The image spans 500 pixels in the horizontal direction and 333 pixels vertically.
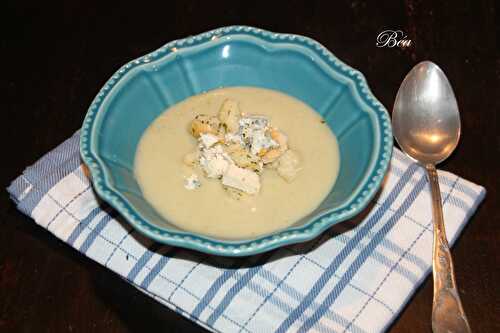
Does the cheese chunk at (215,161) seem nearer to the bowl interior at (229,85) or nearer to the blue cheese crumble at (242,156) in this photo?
the blue cheese crumble at (242,156)

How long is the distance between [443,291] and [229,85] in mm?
966

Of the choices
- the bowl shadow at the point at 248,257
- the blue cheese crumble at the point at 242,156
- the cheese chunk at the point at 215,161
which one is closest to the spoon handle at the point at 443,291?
the bowl shadow at the point at 248,257

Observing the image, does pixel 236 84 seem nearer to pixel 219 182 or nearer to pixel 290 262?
pixel 219 182

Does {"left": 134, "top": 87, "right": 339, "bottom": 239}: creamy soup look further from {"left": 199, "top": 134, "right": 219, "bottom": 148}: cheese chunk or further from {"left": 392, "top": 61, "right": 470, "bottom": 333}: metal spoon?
{"left": 392, "top": 61, "right": 470, "bottom": 333}: metal spoon

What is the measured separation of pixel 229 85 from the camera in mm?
2119

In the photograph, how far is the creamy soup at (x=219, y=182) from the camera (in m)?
1.73

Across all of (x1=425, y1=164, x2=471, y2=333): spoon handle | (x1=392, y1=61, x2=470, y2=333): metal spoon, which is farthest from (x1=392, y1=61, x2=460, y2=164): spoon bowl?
(x1=425, y1=164, x2=471, y2=333): spoon handle

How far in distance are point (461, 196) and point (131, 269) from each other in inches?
39.1

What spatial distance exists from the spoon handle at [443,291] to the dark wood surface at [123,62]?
0.08 meters

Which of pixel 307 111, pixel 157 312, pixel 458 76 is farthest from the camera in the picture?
pixel 458 76

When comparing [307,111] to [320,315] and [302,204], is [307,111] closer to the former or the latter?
[302,204]

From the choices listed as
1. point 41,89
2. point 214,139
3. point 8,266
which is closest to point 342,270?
point 214,139

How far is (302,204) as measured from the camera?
176 cm

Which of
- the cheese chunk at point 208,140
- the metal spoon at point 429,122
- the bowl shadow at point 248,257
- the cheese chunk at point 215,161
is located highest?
the metal spoon at point 429,122
